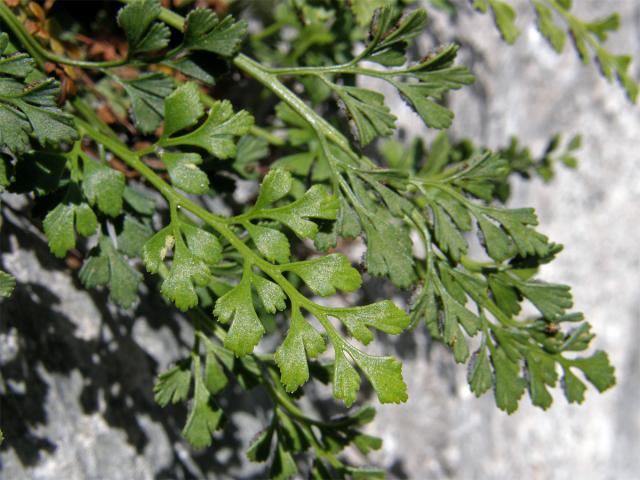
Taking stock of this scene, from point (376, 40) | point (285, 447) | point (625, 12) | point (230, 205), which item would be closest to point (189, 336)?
point (230, 205)

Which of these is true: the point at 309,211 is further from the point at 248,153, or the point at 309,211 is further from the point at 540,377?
→ the point at 540,377

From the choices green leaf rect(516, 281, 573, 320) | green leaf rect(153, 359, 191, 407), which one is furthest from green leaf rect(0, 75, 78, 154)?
green leaf rect(516, 281, 573, 320)

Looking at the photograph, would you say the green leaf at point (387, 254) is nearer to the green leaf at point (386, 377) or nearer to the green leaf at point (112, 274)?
the green leaf at point (386, 377)

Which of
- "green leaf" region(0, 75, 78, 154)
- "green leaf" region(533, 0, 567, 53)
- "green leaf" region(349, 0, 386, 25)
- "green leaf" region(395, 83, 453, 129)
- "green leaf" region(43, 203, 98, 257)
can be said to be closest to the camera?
"green leaf" region(0, 75, 78, 154)

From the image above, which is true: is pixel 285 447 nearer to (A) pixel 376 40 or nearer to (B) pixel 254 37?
(A) pixel 376 40

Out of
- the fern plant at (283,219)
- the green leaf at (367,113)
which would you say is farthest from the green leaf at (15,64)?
the green leaf at (367,113)

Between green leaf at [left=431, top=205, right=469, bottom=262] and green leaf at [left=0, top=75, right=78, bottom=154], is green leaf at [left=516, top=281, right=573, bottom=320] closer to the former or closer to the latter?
green leaf at [left=431, top=205, right=469, bottom=262]
